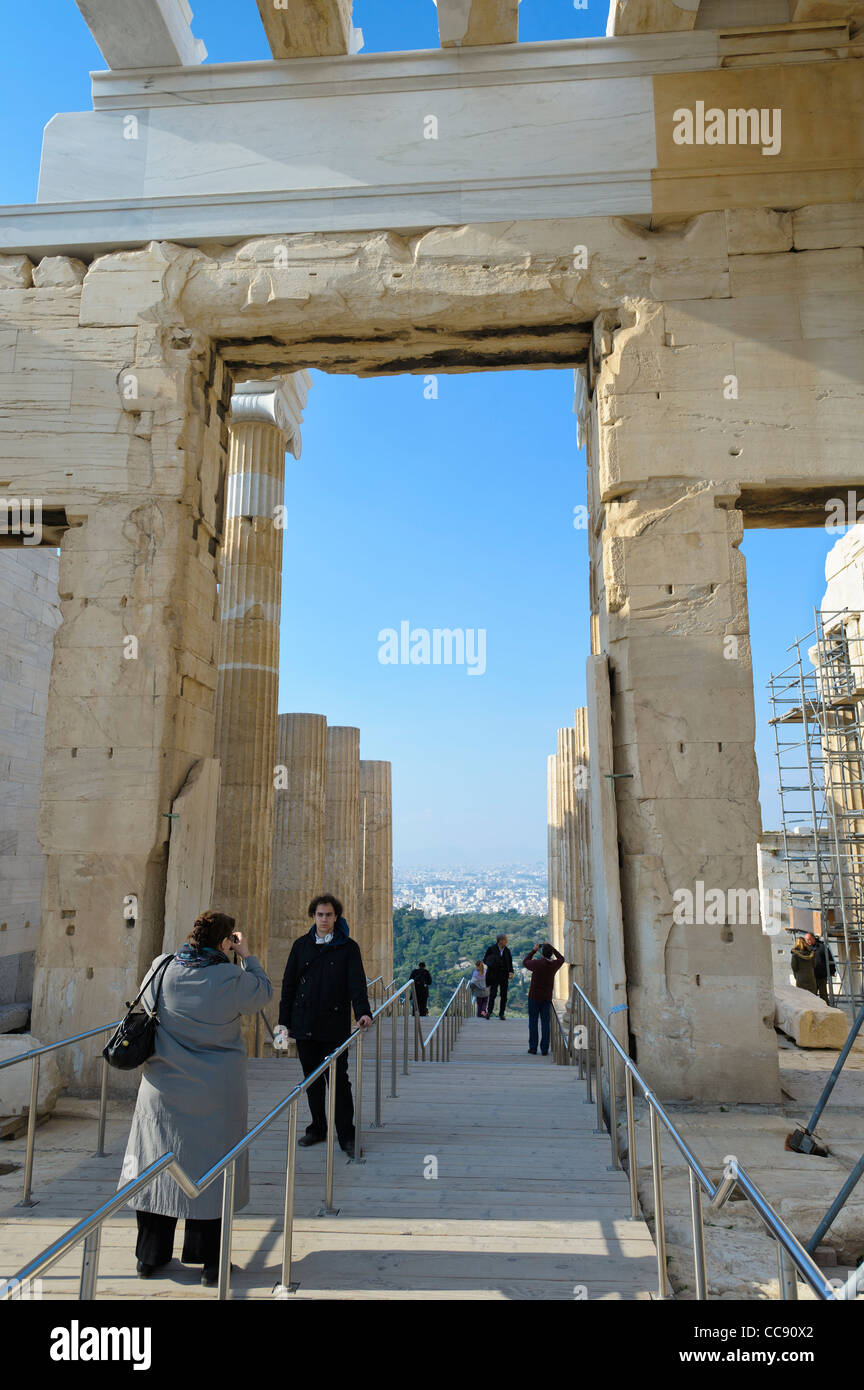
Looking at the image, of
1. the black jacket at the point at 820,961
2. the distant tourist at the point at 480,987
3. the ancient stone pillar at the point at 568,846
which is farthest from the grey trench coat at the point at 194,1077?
the distant tourist at the point at 480,987

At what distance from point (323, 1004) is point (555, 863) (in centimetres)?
1800

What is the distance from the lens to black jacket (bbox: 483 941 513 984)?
17.0 m

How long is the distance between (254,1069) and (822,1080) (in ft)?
15.8

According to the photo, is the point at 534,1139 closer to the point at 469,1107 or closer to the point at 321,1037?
the point at 469,1107

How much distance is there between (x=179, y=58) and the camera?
861cm

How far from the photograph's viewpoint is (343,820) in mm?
19953

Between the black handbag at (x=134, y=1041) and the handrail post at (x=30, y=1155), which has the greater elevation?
the black handbag at (x=134, y=1041)

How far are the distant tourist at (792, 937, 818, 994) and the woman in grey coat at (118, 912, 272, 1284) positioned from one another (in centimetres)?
999

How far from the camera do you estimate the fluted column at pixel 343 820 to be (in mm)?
19609

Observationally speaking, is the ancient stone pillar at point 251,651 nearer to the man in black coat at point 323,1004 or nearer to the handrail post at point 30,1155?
the man in black coat at point 323,1004

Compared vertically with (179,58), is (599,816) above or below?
below

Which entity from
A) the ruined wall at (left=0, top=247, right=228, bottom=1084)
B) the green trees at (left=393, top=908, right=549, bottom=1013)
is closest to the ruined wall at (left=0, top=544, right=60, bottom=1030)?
the ruined wall at (left=0, top=247, right=228, bottom=1084)

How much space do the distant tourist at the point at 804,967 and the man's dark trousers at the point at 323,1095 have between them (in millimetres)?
8584
